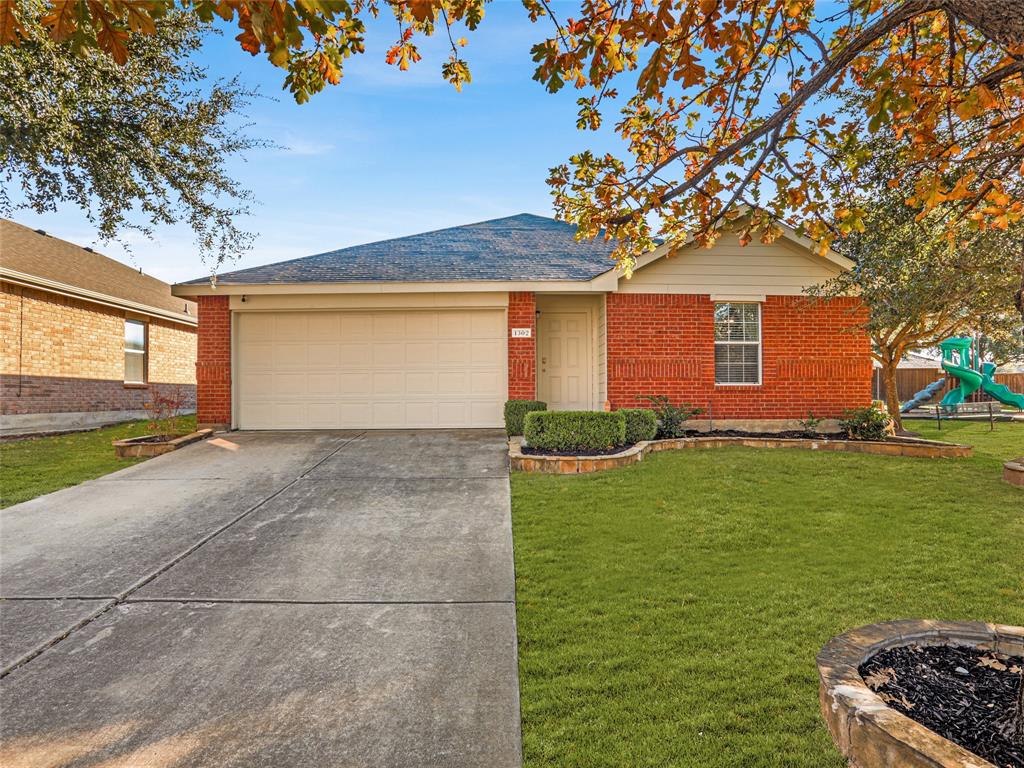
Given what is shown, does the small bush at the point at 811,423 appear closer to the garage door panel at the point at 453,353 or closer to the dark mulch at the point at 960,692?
the garage door panel at the point at 453,353

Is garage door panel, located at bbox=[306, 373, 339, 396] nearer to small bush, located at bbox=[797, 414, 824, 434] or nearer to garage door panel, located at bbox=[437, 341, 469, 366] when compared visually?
garage door panel, located at bbox=[437, 341, 469, 366]

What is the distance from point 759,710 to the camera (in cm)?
273

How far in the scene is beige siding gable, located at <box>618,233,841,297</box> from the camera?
11766 mm

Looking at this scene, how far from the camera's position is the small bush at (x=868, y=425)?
36.0ft

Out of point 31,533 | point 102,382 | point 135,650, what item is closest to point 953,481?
point 135,650

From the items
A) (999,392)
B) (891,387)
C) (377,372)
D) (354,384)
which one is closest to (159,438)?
(354,384)

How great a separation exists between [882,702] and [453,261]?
11.8 m

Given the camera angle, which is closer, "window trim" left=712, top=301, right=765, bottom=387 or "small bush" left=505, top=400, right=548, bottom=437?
"small bush" left=505, top=400, right=548, bottom=437

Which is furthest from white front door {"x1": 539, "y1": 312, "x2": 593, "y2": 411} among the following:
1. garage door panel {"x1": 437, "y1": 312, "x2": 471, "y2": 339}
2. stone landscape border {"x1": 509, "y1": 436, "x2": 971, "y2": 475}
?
stone landscape border {"x1": 509, "y1": 436, "x2": 971, "y2": 475}

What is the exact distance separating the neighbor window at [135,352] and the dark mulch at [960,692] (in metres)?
19.1

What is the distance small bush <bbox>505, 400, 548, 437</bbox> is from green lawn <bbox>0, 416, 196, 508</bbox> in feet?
20.6

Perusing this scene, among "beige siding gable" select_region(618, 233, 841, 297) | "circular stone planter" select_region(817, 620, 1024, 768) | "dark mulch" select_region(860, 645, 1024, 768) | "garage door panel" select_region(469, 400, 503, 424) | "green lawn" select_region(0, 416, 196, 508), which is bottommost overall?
"dark mulch" select_region(860, 645, 1024, 768)

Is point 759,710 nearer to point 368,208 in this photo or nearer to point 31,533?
point 31,533

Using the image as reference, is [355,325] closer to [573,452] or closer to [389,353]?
[389,353]
